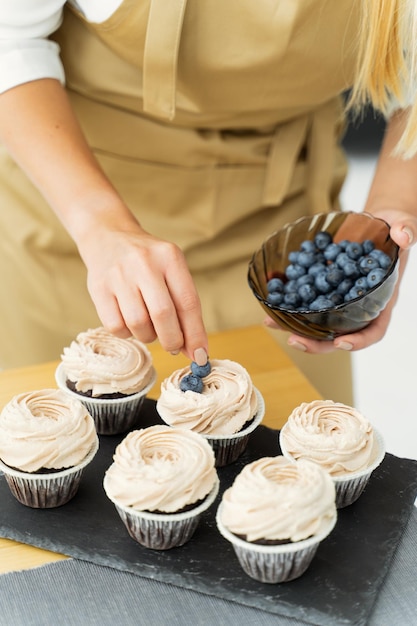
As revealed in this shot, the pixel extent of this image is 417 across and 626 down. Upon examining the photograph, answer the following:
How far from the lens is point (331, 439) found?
135cm

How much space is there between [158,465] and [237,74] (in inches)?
32.8

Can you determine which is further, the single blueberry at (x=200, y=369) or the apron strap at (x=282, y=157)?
the apron strap at (x=282, y=157)

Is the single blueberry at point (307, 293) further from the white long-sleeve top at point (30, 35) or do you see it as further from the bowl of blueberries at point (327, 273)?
the white long-sleeve top at point (30, 35)

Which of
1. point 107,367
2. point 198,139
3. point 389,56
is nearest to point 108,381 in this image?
point 107,367

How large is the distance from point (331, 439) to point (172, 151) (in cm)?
83

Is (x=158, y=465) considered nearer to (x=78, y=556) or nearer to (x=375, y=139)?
(x=78, y=556)

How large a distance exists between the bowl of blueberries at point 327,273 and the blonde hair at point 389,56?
0.19 metres

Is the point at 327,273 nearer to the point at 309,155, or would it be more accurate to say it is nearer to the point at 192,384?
the point at 192,384

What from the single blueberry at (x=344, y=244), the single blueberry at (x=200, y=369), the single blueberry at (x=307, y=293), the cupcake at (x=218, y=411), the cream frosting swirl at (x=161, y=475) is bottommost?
the cupcake at (x=218, y=411)

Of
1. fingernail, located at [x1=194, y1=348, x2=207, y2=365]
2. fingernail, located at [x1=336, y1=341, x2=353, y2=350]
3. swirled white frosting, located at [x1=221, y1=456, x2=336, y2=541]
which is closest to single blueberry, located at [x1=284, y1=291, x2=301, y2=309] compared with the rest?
fingernail, located at [x1=336, y1=341, x2=353, y2=350]

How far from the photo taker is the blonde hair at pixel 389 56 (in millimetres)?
1460

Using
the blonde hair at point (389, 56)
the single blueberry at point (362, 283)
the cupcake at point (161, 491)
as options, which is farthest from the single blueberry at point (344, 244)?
the cupcake at point (161, 491)

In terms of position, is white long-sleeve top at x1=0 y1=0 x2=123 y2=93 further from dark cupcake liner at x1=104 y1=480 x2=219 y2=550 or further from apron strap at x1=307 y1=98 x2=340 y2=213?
dark cupcake liner at x1=104 y1=480 x2=219 y2=550

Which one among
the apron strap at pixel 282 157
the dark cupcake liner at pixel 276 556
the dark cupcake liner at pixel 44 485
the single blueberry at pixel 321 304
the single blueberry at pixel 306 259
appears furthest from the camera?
the apron strap at pixel 282 157
